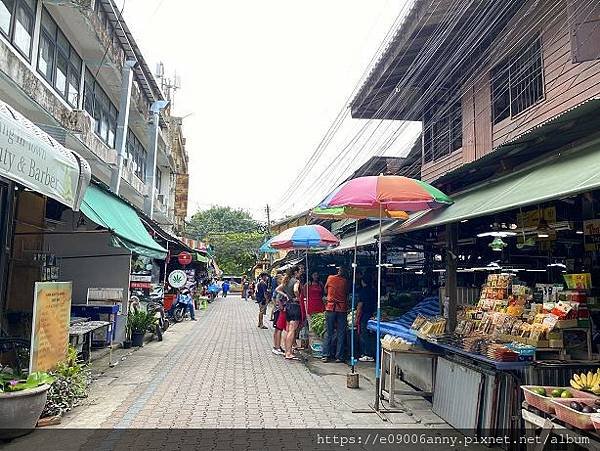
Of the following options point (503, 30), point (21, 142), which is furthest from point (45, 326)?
point (503, 30)

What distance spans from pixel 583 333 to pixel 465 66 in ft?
29.8

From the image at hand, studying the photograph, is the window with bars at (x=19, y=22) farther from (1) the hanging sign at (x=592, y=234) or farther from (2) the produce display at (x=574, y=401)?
(2) the produce display at (x=574, y=401)

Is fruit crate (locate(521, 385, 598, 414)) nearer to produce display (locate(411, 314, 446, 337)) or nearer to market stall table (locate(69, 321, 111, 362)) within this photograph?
produce display (locate(411, 314, 446, 337))

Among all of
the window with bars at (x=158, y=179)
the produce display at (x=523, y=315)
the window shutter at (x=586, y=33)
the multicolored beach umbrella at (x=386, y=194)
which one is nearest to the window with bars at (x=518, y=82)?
the window shutter at (x=586, y=33)

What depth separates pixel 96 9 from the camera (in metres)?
12.2

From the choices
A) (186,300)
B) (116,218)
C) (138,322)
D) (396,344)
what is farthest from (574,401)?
(186,300)

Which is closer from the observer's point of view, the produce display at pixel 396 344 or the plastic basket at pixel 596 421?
the plastic basket at pixel 596 421

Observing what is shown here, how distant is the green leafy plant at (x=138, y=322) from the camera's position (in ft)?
37.0

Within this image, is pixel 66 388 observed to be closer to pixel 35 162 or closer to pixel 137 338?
pixel 35 162

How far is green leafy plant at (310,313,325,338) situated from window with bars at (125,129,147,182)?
1052 centimetres

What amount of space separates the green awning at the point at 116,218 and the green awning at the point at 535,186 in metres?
4.25

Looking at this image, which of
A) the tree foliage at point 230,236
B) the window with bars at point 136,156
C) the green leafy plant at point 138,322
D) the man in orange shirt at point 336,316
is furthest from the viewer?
the tree foliage at point 230,236

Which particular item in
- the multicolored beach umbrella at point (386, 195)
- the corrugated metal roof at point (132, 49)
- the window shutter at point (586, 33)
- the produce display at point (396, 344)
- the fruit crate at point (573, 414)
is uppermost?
the corrugated metal roof at point (132, 49)

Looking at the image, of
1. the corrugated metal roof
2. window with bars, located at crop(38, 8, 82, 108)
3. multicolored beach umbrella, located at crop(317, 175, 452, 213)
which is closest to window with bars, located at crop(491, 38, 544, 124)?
multicolored beach umbrella, located at crop(317, 175, 452, 213)
